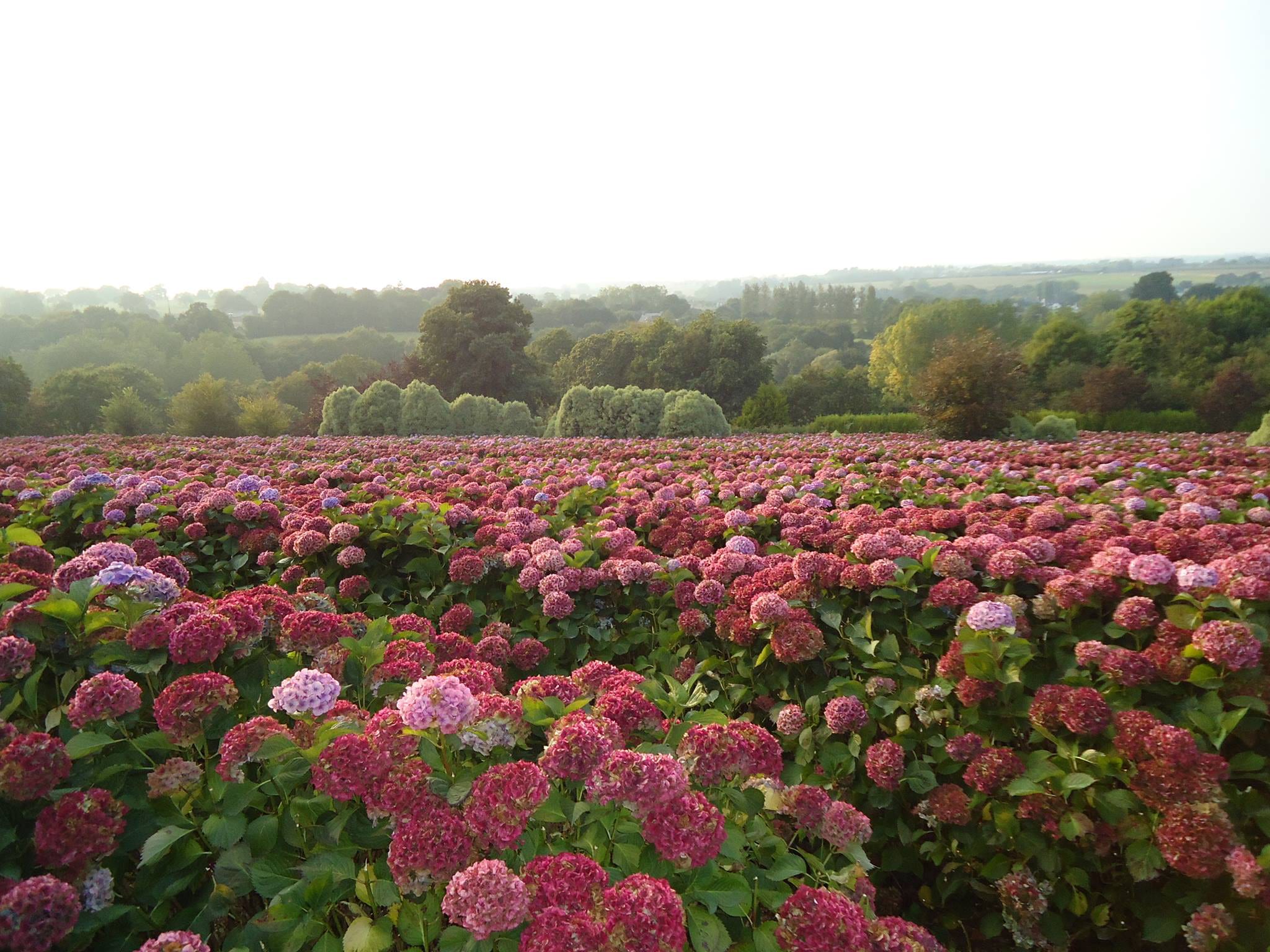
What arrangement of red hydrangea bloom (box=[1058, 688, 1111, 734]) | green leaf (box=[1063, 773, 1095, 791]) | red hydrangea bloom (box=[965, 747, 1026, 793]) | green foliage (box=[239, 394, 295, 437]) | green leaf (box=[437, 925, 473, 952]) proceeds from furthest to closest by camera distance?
green foliage (box=[239, 394, 295, 437]) < red hydrangea bloom (box=[965, 747, 1026, 793]) < red hydrangea bloom (box=[1058, 688, 1111, 734]) < green leaf (box=[1063, 773, 1095, 791]) < green leaf (box=[437, 925, 473, 952])

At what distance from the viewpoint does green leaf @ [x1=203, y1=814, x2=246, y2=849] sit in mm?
1574

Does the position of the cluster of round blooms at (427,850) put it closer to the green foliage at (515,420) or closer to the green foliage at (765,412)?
the green foliage at (515,420)

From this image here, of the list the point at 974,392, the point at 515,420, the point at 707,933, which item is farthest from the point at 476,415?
the point at 707,933

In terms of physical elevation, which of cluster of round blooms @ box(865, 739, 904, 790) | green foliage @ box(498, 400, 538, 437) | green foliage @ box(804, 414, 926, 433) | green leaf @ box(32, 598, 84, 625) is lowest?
green foliage @ box(804, 414, 926, 433)

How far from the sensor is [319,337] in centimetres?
10169

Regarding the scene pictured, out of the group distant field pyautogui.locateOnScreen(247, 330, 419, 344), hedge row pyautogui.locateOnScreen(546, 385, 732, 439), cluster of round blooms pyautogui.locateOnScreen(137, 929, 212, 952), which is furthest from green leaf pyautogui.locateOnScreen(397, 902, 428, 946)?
distant field pyautogui.locateOnScreen(247, 330, 419, 344)

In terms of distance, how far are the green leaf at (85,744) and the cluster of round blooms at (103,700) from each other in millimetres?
35

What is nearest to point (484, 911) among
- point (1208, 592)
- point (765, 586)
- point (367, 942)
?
point (367, 942)

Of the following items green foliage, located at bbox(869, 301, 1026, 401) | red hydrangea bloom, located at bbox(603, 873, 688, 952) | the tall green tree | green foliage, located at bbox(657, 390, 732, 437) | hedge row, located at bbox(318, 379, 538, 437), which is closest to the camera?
red hydrangea bloom, located at bbox(603, 873, 688, 952)

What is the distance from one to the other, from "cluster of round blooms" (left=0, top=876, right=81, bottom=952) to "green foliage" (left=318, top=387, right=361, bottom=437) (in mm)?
27039

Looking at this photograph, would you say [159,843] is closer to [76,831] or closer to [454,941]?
[76,831]

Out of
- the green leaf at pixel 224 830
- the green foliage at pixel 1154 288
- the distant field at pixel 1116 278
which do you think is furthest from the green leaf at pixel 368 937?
the distant field at pixel 1116 278

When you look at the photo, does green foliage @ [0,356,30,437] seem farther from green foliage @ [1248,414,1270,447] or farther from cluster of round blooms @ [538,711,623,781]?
green foliage @ [1248,414,1270,447]

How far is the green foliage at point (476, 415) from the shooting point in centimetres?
2675
